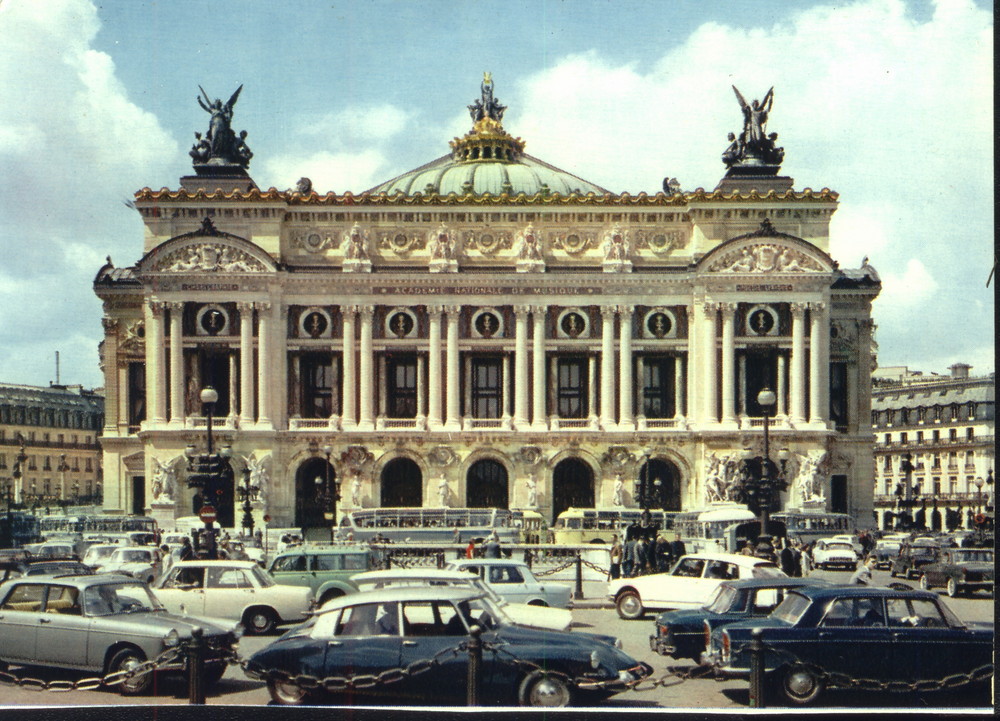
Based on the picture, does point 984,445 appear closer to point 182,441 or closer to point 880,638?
point 182,441

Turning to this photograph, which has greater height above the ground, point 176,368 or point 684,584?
point 176,368

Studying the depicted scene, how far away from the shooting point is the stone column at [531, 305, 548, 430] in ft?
228

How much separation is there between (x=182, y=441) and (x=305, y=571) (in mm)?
36225

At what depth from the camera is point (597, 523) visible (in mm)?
61125

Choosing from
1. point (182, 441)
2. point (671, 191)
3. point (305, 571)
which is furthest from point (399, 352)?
point (305, 571)

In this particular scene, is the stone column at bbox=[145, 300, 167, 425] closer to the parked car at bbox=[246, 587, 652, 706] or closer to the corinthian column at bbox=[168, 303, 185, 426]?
the corinthian column at bbox=[168, 303, 185, 426]

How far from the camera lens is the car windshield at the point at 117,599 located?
22.9 metres

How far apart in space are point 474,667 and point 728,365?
5067 cm

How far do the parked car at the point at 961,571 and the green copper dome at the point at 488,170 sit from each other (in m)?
43.6

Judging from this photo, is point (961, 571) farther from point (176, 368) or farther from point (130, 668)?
point (176, 368)

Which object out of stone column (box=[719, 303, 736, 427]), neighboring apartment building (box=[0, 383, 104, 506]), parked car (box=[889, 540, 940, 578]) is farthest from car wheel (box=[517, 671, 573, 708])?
neighboring apartment building (box=[0, 383, 104, 506])

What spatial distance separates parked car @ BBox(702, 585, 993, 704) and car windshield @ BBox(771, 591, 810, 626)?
33mm

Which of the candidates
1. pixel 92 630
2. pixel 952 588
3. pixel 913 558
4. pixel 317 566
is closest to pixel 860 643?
pixel 92 630

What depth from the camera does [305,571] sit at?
34188 mm
